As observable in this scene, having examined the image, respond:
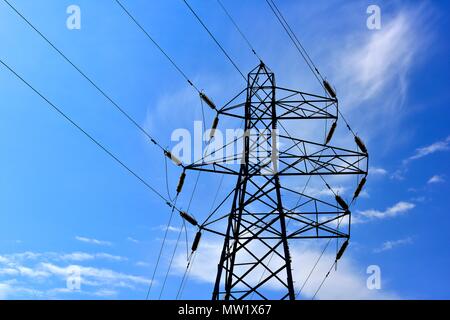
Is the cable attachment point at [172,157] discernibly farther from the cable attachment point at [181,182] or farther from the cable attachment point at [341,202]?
the cable attachment point at [341,202]

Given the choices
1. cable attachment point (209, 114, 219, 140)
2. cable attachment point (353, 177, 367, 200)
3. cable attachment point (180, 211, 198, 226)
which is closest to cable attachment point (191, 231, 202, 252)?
cable attachment point (180, 211, 198, 226)

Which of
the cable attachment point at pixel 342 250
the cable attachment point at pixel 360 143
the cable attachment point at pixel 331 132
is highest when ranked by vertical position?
the cable attachment point at pixel 331 132

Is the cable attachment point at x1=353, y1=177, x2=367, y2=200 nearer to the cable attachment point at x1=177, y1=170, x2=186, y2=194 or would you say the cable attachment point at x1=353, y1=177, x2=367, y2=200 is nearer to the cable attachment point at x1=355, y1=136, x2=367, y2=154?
the cable attachment point at x1=355, y1=136, x2=367, y2=154

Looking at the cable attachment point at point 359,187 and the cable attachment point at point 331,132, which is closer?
the cable attachment point at point 359,187

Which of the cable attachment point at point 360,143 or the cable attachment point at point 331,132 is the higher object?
the cable attachment point at point 331,132

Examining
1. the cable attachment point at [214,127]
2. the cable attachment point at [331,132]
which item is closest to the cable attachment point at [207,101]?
the cable attachment point at [214,127]

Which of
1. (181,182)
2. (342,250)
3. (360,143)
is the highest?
(360,143)

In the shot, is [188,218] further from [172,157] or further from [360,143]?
[360,143]

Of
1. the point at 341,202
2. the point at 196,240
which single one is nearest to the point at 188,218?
the point at 196,240

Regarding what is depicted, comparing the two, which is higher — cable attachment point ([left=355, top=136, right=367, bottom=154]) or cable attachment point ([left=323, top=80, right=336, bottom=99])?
cable attachment point ([left=323, top=80, right=336, bottom=99])
